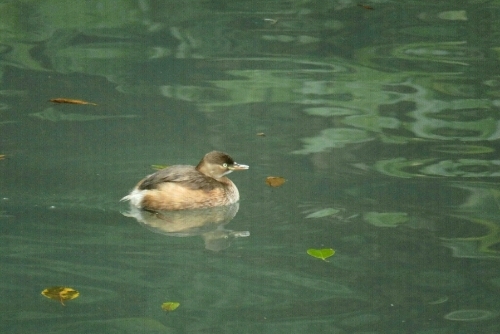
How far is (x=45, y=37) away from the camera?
9.66 metres

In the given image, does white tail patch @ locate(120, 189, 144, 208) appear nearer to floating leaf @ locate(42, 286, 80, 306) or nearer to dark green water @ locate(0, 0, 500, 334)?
dark green water @ locate(0, 0, 500, 334)

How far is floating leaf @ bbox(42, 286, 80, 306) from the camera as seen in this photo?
489cm

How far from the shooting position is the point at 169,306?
15.7 ft

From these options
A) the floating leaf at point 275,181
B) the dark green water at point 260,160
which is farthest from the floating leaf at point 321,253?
the floating leaf at point 275,181

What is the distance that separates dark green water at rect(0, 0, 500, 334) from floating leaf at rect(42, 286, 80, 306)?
66 millimetres

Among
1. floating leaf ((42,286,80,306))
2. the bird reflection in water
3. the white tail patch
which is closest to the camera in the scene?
floating leaf ((42,286,80,306))

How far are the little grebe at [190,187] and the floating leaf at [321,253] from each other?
1.03 metres

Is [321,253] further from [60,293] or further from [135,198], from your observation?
[60,293]

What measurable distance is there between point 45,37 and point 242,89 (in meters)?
2.38

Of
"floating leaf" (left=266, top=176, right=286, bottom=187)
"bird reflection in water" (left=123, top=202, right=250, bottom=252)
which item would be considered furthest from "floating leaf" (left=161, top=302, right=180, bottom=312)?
"floating leaf" (left=266, top=176, right=286, bottom=187)

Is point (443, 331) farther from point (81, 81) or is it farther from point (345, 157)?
point (81, 81)

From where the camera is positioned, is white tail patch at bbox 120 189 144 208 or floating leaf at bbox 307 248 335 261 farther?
white tail patch at bbox 120 189 144 208

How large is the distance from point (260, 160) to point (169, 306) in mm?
2279

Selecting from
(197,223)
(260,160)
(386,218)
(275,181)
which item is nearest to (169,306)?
(197,223)
